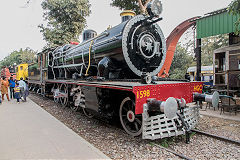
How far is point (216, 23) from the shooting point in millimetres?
8125

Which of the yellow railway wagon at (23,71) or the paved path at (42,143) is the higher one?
the yellow railway wagon at (23,71)

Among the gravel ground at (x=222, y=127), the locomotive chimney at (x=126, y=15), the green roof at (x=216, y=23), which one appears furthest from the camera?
the green roof at (x=216, y=23)

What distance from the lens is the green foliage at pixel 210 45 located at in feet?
84.5

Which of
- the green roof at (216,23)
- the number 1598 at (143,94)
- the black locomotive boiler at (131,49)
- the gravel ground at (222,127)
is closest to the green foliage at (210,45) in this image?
the green roof at (216,23)

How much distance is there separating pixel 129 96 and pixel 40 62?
8.67 metres

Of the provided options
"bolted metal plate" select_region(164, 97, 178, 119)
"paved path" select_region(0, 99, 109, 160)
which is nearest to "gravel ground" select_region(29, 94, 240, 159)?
Answer: "paved path" select_region(0, 99, 109, 160)

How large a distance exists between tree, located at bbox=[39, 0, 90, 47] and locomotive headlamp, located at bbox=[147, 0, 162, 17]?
1572cm

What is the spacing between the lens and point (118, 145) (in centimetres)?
361

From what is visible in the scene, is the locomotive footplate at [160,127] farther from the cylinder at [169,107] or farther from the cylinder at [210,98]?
the cylinder at [210,98]

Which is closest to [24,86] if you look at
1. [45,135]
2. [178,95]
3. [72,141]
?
[45,135]

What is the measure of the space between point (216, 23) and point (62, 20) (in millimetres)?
15906

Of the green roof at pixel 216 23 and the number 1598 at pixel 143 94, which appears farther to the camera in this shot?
the green roof at pixel 216 23

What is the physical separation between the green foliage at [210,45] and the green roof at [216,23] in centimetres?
1934

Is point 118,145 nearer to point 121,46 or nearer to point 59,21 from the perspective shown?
point 121,46
